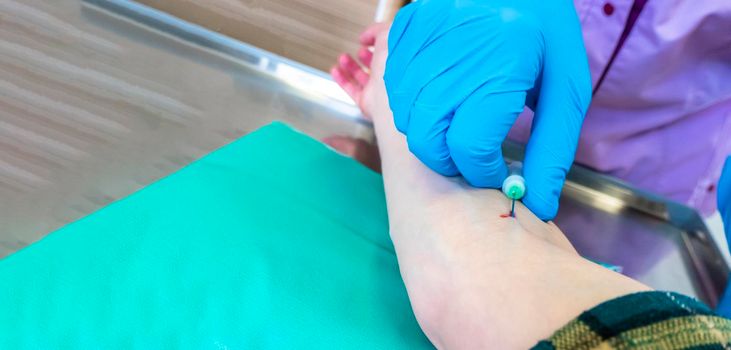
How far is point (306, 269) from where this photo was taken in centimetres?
65

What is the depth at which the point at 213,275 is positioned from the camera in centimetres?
61

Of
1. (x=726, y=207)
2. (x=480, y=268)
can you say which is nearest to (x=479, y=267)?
(x=480, y=268)

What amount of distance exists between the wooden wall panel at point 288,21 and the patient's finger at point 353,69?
0.10m

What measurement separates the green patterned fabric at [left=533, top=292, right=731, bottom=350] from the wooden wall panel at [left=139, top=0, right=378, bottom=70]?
0.87 m

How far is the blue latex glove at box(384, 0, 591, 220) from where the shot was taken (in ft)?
2.12

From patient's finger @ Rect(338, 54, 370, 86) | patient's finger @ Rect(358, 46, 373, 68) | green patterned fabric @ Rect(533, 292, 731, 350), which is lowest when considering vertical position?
patient's finger @ Rect(338, 54, 370, 86)

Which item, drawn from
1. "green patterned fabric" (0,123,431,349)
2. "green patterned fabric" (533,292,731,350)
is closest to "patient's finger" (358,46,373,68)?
"green patterned fabric" (0,123,431,349)

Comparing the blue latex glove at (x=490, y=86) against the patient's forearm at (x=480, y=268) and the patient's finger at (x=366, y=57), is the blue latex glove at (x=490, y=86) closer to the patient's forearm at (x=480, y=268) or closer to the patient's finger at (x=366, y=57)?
the patient's forearm at (x=480, y=268)

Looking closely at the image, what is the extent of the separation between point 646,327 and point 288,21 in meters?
0.95

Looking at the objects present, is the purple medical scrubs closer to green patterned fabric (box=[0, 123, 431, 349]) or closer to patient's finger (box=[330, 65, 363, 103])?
patient's finger (box=[330, 65, 363, 103])

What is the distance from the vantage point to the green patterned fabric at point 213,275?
0.54m

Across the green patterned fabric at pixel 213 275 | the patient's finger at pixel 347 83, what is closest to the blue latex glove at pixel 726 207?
the green patterned fabric at pixel 213 275

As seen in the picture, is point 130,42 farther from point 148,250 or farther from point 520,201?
point 520,201

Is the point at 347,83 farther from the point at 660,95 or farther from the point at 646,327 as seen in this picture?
the point at 646,327
